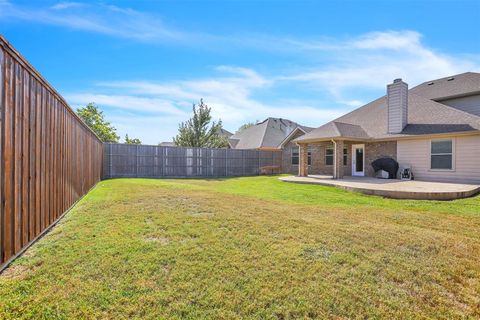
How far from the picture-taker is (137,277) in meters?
2.83

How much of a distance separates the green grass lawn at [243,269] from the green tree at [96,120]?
3159 centimetres

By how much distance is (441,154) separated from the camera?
11.6 metres

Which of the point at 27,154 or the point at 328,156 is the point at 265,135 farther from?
the point at 27,154

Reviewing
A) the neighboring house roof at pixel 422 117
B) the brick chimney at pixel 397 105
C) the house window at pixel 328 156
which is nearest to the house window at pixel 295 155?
the house window at pixel 328 156

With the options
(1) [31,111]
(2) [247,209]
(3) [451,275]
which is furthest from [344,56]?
(1) [31,111]

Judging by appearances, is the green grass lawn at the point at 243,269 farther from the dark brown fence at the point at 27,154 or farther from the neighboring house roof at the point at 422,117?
the neighboring house roof at the point at 422,117

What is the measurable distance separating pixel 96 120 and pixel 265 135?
23.0 meters

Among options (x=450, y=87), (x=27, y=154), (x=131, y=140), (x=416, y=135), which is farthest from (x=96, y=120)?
(x=450, y=87)

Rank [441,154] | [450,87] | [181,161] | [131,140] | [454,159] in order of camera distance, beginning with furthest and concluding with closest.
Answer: [131,140], [181,161], [450,87], [441,154], [454,159]

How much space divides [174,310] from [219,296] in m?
0.44

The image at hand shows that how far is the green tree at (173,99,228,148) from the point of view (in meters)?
23.7

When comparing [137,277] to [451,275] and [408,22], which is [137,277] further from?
[408,22]

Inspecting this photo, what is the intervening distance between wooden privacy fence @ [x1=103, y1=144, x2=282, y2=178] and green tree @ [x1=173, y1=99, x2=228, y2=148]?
4972 millimetres

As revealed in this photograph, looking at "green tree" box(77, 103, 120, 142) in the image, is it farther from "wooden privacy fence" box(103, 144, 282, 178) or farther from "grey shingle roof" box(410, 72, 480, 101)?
"grey shingle roof" box(410, 72, 480, 101)
